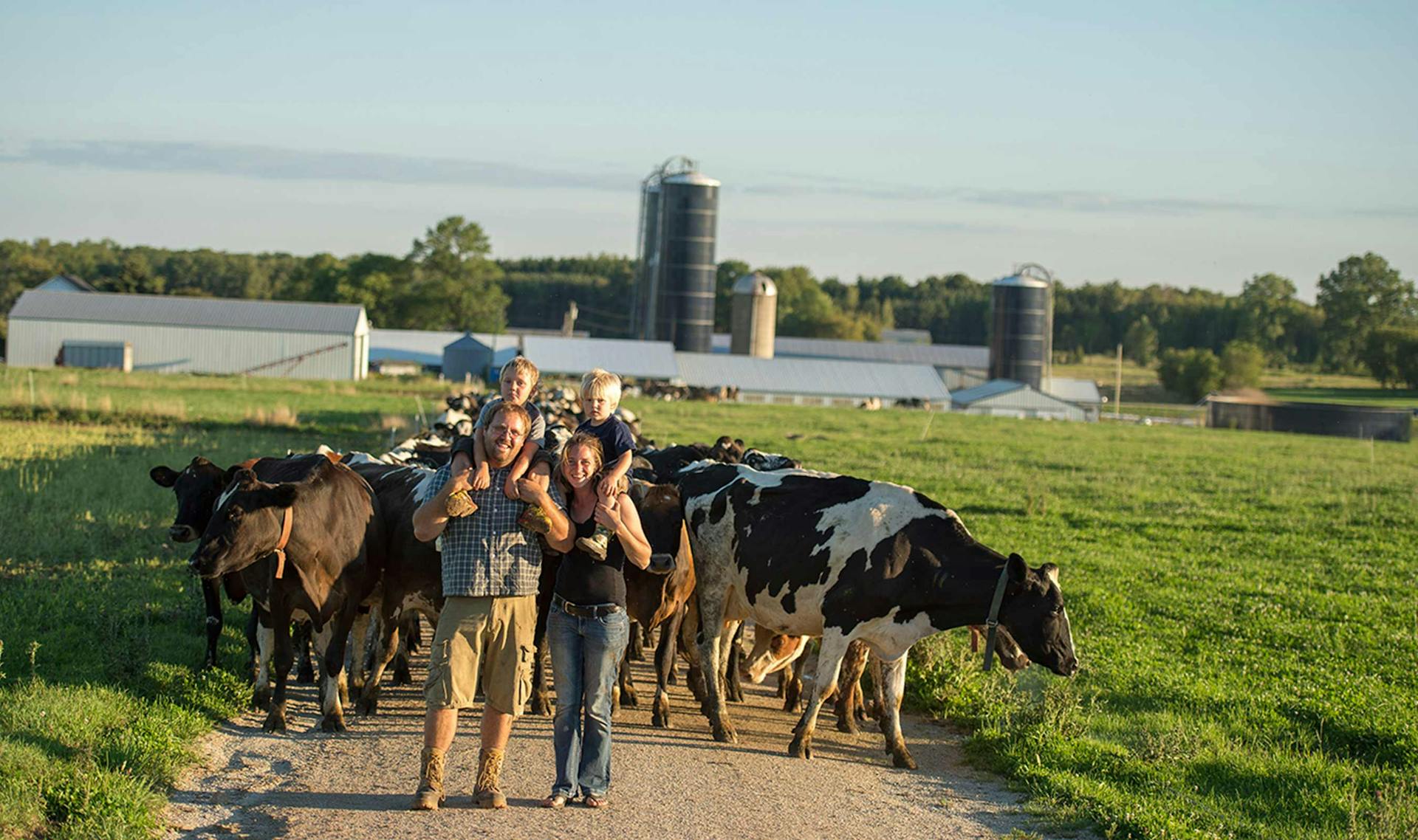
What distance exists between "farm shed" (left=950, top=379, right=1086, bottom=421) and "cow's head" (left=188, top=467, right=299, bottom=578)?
75.9 m

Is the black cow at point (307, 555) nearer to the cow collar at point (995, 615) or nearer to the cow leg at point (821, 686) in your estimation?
the cow leg at point (821, 686)

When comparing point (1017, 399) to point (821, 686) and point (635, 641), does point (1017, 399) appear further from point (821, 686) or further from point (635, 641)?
point (821, 686)

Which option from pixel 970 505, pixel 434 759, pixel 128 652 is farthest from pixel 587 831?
pixel 970 505

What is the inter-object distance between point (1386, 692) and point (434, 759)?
26.9ft

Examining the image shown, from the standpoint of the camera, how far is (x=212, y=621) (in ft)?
36.1

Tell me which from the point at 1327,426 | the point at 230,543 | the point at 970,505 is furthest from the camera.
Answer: the point at 1327,426

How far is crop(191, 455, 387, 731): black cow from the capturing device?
906cm

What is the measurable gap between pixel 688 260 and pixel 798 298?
6769cm

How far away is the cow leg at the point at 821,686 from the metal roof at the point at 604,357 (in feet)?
233

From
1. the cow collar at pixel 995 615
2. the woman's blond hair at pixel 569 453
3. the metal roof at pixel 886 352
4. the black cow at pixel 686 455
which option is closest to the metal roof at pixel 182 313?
the metal roof at pixel 886 352

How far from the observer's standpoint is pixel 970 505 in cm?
2509

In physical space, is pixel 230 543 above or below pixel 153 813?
above

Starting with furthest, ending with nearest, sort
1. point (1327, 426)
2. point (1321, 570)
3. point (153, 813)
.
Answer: point (1327, 426)
point (1321, 570)
point (153, 813)

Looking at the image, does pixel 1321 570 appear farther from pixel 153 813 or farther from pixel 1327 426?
pixel 1327 426
